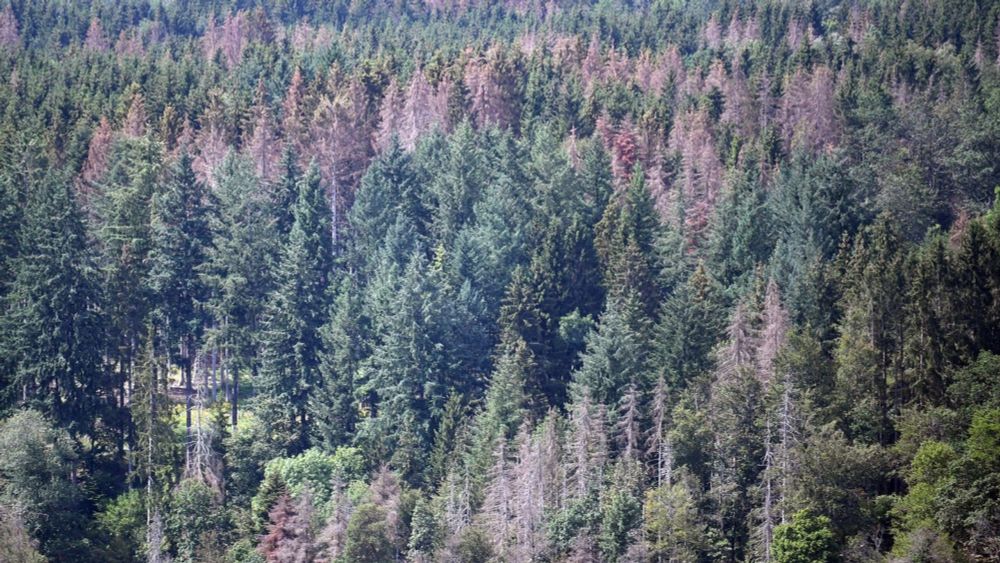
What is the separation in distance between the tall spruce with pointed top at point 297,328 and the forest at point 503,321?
0.22 metres

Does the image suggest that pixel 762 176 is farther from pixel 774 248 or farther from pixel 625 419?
pixel 625 419

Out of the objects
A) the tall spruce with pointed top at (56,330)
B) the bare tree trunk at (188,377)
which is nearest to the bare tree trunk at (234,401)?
the bare tree trunk at (188,377)

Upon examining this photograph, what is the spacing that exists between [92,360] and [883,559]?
4868 cm

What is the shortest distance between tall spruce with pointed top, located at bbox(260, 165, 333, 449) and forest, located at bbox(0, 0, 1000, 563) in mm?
224

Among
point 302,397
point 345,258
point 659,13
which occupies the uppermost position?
point 659,13

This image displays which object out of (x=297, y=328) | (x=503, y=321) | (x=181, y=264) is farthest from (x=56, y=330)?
(x=503, y=321)

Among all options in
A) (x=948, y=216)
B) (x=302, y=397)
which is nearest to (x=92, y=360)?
(x=302, y=397)

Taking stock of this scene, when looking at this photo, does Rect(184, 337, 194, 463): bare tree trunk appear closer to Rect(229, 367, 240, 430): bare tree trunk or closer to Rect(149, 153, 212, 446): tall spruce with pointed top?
Rect(149, 153, 212, 446): tall spruce with pointed top

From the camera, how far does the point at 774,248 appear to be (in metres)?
93.4

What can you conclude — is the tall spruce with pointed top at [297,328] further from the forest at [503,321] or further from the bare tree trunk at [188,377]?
the bare tree trunk at [188,377]

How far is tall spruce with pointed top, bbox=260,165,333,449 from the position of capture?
91375 mm

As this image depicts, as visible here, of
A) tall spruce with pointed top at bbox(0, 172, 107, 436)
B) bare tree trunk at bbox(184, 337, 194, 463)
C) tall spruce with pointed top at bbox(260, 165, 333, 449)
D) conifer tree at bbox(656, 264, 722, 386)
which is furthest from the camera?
bare tree trunk at bbox(184, 337, 194, 463)

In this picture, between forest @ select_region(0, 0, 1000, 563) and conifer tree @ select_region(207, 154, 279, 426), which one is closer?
forest @ select_region(0, 0, 1000, 563)

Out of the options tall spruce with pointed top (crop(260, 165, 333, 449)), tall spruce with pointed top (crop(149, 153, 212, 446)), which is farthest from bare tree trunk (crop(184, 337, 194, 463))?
tall spruce with pointed top (crop(260, 165, 333, 449))
